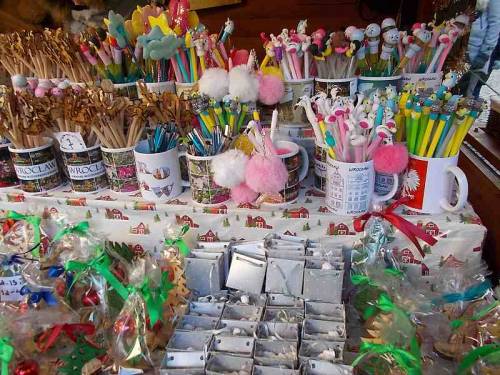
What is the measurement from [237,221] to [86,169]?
35 centimetres

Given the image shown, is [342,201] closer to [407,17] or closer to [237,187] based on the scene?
[237,187]

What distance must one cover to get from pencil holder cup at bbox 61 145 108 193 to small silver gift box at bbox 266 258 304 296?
0.43 m

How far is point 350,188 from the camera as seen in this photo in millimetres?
798

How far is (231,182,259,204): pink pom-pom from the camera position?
85 cm

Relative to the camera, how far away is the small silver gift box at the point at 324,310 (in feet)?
2.46

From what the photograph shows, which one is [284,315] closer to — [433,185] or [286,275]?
[286,275]

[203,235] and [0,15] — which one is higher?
[0,15]

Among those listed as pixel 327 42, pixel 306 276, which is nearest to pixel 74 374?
pixel 306 276

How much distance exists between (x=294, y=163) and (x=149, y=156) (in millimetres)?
286

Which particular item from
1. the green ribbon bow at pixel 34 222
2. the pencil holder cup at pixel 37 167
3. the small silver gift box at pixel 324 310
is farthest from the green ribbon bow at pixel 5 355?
the small silver gift box at pixel 324 310

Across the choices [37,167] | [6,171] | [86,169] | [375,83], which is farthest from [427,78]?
[6,171]

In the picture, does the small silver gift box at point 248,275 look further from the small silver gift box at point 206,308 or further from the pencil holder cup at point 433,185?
the pencil holder cup at point 433,185

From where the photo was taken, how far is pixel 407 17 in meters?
2.08

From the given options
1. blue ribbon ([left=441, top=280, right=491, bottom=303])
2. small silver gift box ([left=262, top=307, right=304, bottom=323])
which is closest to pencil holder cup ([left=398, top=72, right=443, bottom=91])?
blue ribbon ([left=441, top=280, right=491, bottom=303])
